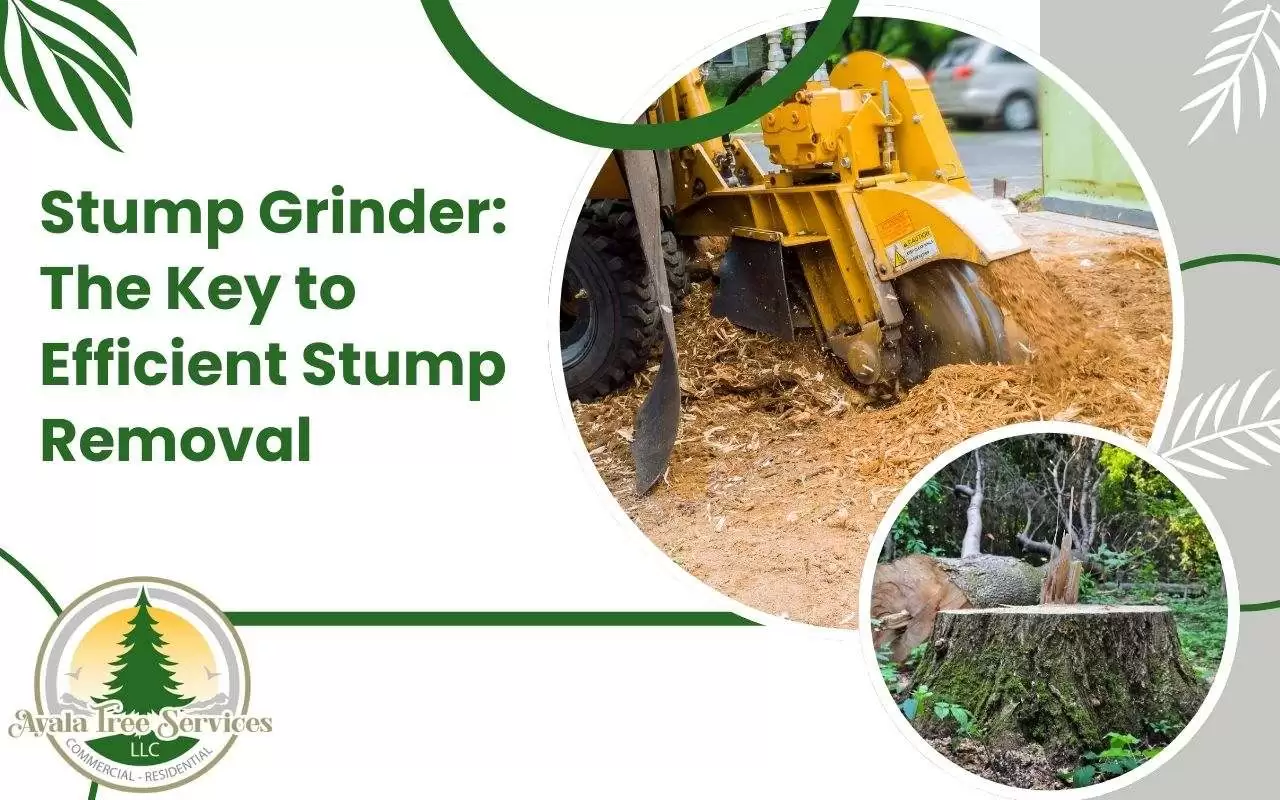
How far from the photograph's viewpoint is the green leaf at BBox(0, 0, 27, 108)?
3.84 metres

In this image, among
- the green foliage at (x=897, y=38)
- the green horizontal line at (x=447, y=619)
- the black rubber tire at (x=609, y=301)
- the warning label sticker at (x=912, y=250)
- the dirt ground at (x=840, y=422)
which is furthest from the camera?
the green foliage at (x=897, y=38)

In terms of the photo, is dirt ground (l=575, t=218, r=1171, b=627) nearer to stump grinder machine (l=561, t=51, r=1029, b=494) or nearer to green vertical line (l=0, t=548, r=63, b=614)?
stump grinder machine (l=561, t=51, r=1029, b=494)

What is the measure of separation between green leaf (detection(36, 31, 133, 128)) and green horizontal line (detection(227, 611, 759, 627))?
5.32ft

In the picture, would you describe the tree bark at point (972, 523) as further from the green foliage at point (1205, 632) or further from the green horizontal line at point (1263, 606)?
the green horizontal line at point (1263, 606)

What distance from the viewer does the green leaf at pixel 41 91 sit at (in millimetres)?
3848

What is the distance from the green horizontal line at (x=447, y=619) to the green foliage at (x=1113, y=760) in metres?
1.16

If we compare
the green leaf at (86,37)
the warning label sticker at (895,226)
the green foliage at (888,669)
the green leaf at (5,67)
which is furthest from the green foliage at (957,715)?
the green leaf at (5,67)

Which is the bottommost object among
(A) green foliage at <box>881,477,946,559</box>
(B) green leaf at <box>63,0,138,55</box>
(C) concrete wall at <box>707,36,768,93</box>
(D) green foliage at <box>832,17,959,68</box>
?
(A) green foliage at <box>881,477,946,559</box>

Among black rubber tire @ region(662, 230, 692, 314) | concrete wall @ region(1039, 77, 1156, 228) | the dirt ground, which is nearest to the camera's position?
the dirt ground

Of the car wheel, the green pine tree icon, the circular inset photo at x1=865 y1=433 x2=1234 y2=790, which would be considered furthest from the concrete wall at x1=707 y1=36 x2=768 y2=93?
the green pine tree icon

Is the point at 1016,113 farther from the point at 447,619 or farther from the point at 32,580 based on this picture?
the point at 32,580

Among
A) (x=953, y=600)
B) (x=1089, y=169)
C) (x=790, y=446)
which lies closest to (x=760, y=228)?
(x=790, y=446)

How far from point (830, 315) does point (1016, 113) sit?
9.34ft

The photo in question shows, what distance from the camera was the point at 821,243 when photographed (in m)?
5.83
